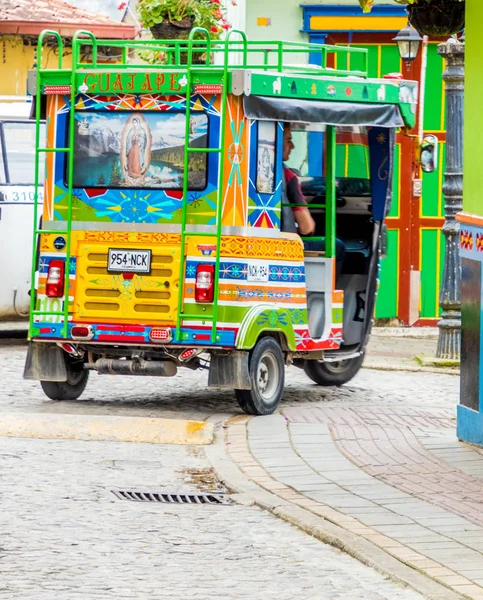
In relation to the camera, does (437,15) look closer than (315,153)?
Yes

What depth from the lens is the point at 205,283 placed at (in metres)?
11.3

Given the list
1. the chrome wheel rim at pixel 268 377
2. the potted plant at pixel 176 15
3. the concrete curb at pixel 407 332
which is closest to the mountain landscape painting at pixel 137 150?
the chrome wheel rim at pixel 268 377

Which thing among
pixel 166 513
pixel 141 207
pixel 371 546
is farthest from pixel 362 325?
pixel 371 546

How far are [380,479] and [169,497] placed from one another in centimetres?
120

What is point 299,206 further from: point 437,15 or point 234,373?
point 437,15

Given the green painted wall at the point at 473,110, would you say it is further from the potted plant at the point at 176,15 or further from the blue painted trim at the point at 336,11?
the blue painted trim at the point at 336,11

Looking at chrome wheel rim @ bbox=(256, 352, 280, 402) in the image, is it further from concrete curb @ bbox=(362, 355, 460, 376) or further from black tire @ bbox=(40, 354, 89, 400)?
concrete curb @ bbox=(362, 355, 460, 376)

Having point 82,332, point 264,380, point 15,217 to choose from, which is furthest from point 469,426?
point 15,217

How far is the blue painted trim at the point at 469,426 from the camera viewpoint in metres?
10.2

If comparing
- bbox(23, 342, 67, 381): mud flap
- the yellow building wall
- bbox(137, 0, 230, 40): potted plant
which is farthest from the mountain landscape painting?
the yellow building wall

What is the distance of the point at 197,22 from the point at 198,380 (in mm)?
4649

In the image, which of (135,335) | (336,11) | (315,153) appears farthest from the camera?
(336,11)

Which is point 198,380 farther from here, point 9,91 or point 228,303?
point 9,91

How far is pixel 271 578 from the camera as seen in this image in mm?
6688
